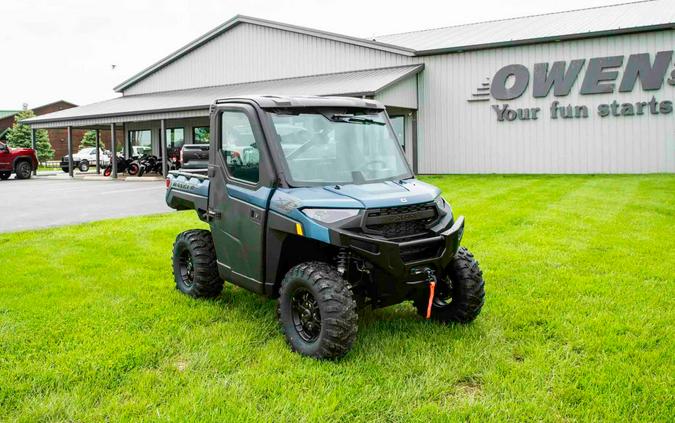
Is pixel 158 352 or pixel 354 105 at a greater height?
pixel 354 105

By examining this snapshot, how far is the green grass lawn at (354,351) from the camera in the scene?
360cm

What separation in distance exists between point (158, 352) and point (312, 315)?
115 centimetres

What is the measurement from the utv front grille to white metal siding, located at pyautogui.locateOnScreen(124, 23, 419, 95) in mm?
20244

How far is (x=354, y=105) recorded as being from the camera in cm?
505

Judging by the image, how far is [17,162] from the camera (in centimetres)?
2852

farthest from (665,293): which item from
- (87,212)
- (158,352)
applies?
(87,212)

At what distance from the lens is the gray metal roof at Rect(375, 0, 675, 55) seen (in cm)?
2084

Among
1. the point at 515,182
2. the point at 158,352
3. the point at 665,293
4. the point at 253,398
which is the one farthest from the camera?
the point at 515,182

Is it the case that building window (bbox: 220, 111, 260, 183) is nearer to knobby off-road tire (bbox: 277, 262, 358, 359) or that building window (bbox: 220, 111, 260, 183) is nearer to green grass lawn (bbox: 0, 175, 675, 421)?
knobby off-road tire (bbox: 277, 262, 358, 359)

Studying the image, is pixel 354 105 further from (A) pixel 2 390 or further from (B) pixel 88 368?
(A) pixel 2 390

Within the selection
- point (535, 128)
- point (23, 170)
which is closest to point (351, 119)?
point (535, 128)

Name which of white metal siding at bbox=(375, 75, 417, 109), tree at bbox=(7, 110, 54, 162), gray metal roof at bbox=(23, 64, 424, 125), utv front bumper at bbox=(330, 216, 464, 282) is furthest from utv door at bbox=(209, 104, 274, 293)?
tree at bbox=(7, 110, 54, 162)

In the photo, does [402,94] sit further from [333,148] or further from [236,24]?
[333,148]

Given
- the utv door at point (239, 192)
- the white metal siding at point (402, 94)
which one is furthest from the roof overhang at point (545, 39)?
the utv door at point (239, 192)
